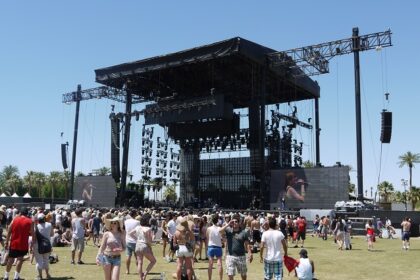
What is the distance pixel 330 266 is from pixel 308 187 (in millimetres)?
22176

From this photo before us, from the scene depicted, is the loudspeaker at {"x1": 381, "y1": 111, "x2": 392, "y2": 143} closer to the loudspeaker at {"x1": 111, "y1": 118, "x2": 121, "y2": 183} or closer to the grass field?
the grass field

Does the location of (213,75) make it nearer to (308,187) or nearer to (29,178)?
(308,187)

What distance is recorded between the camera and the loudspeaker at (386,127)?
104ft

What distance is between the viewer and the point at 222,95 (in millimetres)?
40031

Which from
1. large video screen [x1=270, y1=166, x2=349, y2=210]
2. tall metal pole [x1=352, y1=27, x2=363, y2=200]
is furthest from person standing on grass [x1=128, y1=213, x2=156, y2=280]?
large video screen [x1=270, y1=166, x2=349, y2=210]

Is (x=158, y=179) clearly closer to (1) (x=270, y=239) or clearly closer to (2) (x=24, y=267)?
(2) (x=24, y=267)

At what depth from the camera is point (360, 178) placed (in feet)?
103

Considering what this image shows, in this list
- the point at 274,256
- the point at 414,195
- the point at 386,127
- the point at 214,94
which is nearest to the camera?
the point at 274,256

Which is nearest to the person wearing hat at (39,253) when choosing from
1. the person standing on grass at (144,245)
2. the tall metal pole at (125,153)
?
the person standing on grass at (144,245)

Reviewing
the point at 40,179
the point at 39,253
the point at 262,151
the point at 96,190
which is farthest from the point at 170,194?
the point at 39,253

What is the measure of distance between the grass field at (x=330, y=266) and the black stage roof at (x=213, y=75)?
21897 mm

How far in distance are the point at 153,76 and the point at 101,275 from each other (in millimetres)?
34651

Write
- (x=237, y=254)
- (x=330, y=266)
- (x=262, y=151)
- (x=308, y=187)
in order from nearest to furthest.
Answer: (x=237, y=254) → (x=330, y=266) → (x=308, y=187) → (x=262, y=151)

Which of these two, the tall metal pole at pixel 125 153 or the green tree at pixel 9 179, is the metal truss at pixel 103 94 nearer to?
the tall metal pole at pixel 125 153
